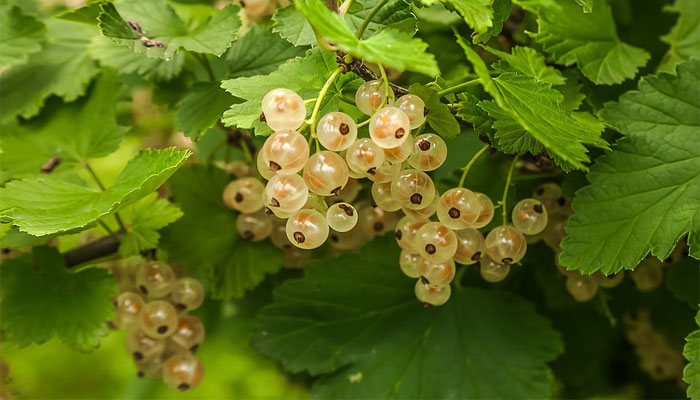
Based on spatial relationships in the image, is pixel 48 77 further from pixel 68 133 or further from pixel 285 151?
pixel 285 151

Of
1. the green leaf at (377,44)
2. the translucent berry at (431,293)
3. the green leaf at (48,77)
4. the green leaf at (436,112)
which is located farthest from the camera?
the green leaf at (48,77)

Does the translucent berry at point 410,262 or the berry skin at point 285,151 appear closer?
the berry skin at point 285,151

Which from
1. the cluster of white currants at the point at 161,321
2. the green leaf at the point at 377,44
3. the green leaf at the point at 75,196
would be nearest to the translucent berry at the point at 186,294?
the cluster of white currants at the point at 161,321

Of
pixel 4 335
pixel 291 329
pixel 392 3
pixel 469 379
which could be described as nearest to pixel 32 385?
pixel 4 335

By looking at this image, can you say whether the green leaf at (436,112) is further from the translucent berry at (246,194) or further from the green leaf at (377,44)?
the translucent berry at (246,194)

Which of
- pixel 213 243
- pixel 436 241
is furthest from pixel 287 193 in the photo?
pixel 213 243

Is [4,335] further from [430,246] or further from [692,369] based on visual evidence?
[692,369]
